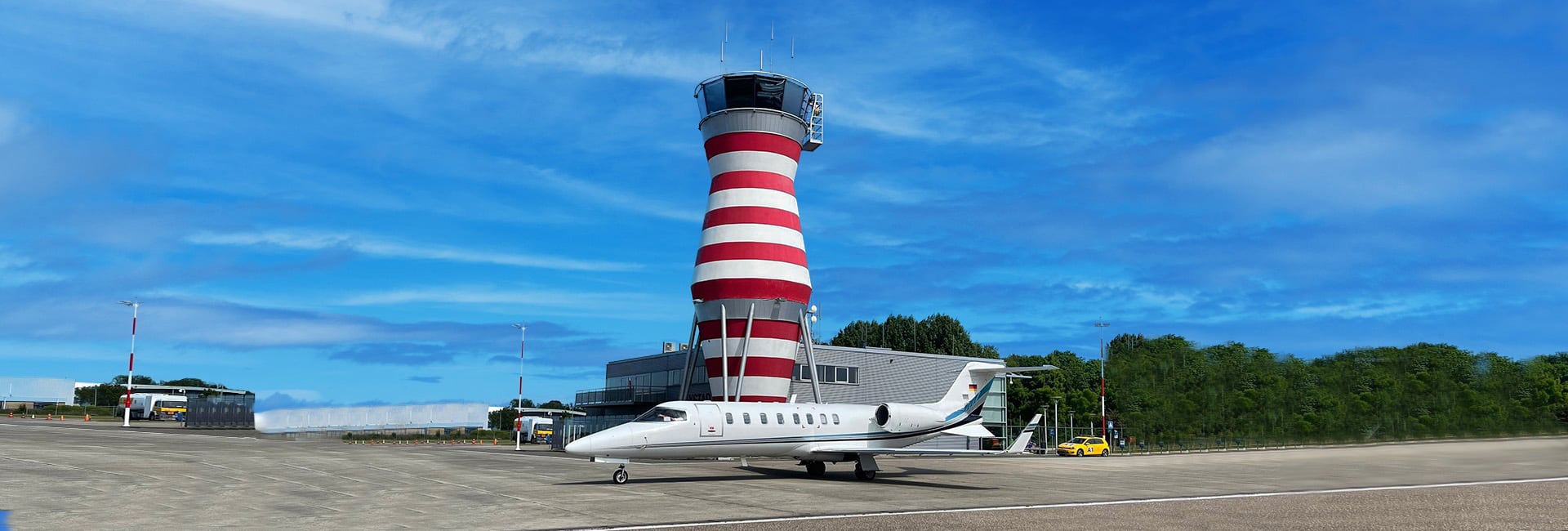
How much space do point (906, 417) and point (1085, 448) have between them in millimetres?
31915

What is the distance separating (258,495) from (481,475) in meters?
7.38

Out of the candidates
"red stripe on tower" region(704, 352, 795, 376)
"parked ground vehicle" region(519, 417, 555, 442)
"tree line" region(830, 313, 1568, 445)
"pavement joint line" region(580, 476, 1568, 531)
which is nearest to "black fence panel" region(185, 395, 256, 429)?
"parked ground vehicle" region(519, 417, 555, 442)

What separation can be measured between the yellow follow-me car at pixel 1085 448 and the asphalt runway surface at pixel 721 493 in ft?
69.7

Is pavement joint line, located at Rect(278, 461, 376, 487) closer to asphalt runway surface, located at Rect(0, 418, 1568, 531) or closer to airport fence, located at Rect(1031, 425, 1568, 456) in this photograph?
asphalt runway surface, located at Rect(0, 418, 1568, 531)

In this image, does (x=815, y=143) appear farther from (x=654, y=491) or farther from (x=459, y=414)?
(x=459, y=414)

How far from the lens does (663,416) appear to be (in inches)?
1121

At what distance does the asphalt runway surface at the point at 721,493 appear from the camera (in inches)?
710

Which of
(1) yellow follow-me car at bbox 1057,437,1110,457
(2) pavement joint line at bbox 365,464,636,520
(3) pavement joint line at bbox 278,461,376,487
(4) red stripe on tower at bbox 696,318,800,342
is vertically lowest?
(1) yellow follow-me car at bbox 1057,437,1110,457

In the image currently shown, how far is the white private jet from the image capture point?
89.8 feet

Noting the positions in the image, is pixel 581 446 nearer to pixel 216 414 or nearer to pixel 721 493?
pixel 721 493

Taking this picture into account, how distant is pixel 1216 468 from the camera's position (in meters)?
40.6

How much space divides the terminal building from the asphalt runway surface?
13.1 meters

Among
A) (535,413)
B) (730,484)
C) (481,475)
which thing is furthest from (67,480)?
(535,413)

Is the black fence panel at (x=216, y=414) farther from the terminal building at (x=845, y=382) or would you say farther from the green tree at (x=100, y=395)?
the green tree at (x=100, y=395)
